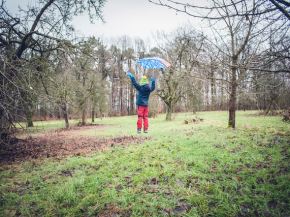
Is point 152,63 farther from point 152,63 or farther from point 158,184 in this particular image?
point 158,184

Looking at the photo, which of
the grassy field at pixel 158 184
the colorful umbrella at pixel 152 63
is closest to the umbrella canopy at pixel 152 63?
the colorful umbrella at pixel 152 63

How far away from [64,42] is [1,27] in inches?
96.6

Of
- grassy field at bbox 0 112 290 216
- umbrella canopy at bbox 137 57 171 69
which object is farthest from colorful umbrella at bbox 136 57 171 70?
grassy field at bbox 0 112 290 216

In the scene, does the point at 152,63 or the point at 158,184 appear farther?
the point at 152,63

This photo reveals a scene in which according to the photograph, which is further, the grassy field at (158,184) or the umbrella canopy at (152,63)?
the umbrella canopy at (152,63)

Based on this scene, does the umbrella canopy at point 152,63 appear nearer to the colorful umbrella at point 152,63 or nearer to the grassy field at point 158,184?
the colorful umbrella at point 152,63

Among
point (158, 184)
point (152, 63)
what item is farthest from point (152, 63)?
point (158, 184)

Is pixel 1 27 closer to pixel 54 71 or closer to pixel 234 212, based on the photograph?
pixel 54 71

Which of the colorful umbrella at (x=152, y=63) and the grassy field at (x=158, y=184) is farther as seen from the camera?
the colorful umbrella at (x=152, y=63)

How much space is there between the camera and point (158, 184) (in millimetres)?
5039

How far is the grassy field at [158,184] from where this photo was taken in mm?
4215

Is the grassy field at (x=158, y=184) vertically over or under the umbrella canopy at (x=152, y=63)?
under

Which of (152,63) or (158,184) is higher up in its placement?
(152,63)

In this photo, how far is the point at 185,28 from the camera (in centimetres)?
2761
